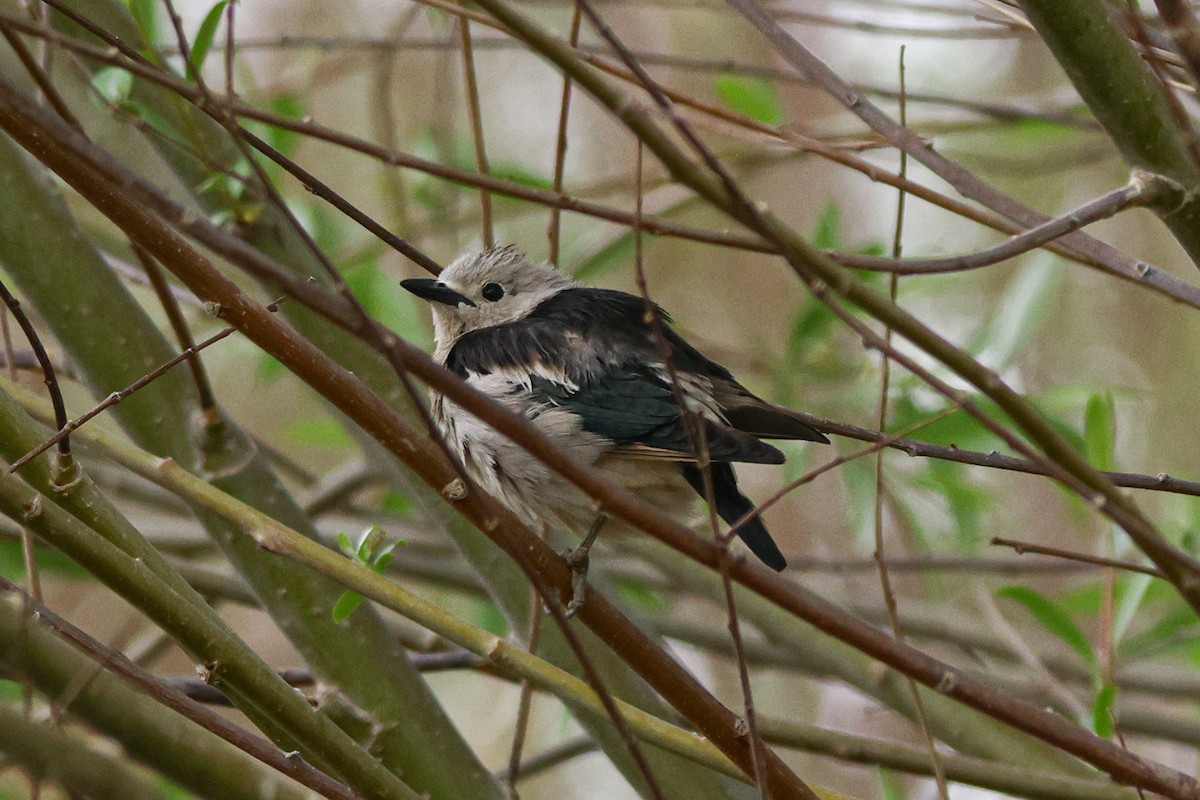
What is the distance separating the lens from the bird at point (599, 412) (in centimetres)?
253

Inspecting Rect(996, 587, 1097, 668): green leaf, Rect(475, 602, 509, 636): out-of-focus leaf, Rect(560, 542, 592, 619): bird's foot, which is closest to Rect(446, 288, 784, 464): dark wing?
Rect(560, 542, 592, 619): bird's foot

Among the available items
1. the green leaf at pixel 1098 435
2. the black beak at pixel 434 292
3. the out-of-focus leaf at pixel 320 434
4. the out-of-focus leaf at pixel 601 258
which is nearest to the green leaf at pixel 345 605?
the black beak at pixel 434 292

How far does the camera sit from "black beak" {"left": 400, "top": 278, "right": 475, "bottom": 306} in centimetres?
316

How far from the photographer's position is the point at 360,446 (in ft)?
9.59

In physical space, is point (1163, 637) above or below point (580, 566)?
below

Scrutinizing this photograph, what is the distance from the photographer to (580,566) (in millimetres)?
2363

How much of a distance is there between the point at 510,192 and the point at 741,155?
2.80 metres

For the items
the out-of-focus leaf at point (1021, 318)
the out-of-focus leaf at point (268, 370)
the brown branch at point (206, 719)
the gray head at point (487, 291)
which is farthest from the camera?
the out-of-focus leaf at point (268, 370)

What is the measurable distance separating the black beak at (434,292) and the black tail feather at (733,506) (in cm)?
89

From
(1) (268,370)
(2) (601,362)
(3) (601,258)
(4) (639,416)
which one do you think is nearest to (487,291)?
(3) (601,258)

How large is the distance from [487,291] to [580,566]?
1.23 metres

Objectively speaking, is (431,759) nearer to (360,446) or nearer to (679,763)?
(679,763)

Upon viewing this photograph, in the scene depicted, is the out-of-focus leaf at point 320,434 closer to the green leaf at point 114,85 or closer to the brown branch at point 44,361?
the green leaf at point 114,85

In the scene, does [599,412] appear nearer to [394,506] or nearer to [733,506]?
[733,506]
